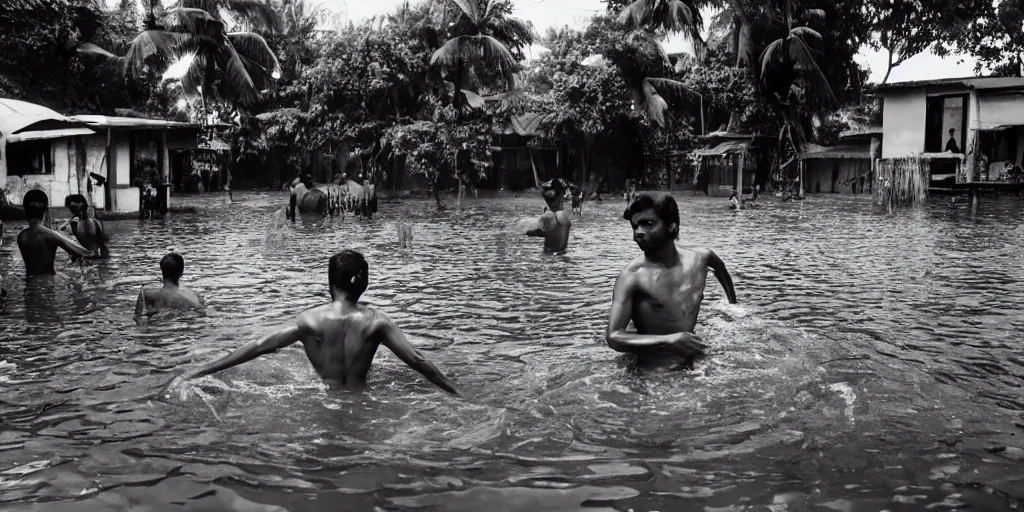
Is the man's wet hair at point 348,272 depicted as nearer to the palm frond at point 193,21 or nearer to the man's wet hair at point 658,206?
the man's wet hair at point 658,206

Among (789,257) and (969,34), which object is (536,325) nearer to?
(789,257)

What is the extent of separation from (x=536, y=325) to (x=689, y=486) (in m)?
4.34

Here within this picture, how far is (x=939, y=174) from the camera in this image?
113 feet

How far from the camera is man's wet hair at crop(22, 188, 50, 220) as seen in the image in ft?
32.2

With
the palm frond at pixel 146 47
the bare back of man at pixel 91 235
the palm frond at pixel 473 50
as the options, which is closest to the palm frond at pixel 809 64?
the palm frond at pixel 473 50

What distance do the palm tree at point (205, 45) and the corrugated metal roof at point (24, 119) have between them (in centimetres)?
1704

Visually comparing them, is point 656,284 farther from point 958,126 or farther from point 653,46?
point 958,126

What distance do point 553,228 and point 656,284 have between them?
8.50 metres

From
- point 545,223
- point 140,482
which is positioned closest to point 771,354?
point 140,482

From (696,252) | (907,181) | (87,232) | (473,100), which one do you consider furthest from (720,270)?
(473,100)

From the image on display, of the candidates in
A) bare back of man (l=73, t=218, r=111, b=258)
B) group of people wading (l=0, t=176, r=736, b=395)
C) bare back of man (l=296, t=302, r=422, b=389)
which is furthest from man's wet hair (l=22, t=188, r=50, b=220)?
bare back of man (l=296, t=302, r=422, b=389)

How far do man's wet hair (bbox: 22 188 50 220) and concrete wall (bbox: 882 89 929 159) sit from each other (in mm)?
Result: 32493

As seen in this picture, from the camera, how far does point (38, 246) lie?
10172mm

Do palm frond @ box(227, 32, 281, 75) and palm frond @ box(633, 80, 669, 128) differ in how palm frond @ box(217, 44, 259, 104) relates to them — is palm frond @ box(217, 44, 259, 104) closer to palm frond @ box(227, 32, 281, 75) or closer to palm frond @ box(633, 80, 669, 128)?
palm frond @ box(227, 32, 281, 75)
